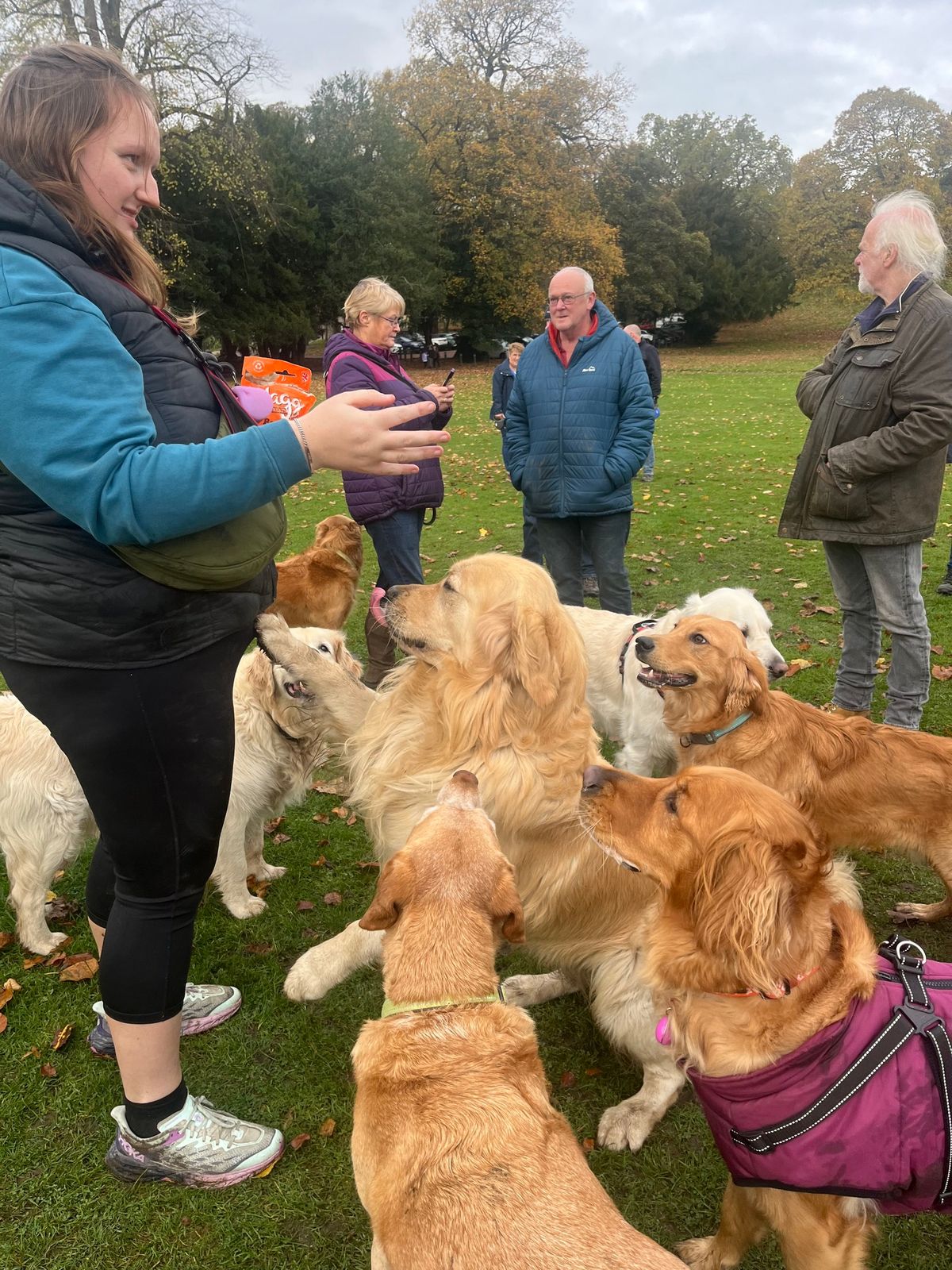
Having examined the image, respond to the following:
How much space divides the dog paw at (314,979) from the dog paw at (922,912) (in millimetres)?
2838

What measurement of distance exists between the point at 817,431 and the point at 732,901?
140 inches

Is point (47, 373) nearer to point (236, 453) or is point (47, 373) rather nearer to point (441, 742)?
point (236, 453)

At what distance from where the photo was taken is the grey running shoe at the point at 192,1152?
7.86 feet

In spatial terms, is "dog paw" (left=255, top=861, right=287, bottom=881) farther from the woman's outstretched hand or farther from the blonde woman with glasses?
the woman's outstretched hand

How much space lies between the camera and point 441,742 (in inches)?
115

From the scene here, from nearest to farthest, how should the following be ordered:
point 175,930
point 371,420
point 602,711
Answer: point 371,420 < point 175,930 < point 602,711

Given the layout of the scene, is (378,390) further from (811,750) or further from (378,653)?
(811,750)

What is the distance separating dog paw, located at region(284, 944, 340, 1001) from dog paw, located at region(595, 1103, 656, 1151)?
117 cm

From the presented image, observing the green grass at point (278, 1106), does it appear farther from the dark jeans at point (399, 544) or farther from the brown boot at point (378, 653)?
the dark jeans at point (399, 544)

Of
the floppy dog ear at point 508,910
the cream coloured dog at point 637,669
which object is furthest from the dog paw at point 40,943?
the cream coloured dog at point 637,669

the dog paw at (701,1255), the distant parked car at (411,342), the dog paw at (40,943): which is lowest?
the dog paw at (701,1255)

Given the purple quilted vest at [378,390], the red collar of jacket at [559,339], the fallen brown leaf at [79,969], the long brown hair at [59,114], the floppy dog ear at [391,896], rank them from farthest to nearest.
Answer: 1. the red collar of jacket at [559,339]
2. the purple quilted vest at [378,390]
3. the fallen brown leaf at [79,969]
4. the floppy dog ear at [391,896]
5. the long brown hair at [59,114]

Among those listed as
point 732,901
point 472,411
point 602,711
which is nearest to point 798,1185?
point 732,901

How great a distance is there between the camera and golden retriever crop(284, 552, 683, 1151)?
275 cm
